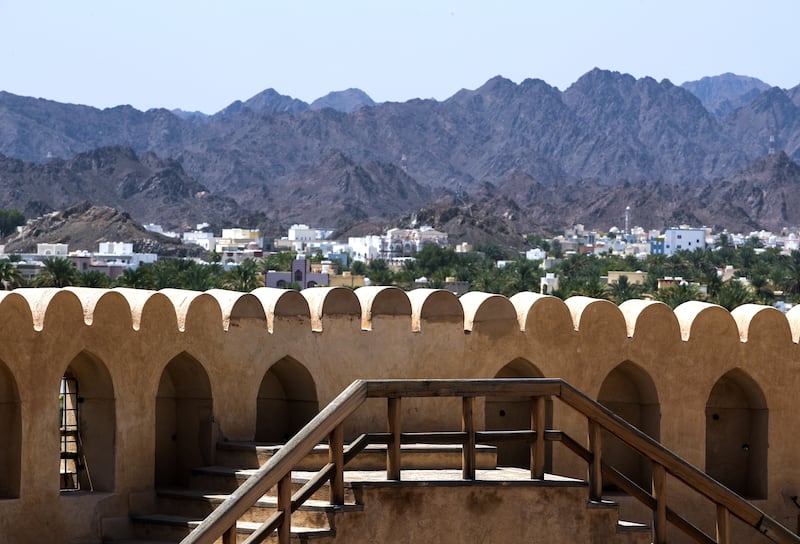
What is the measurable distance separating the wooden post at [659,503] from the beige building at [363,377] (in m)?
0.12

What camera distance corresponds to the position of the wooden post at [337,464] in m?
7.54

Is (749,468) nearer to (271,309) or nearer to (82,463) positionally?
(271,309)

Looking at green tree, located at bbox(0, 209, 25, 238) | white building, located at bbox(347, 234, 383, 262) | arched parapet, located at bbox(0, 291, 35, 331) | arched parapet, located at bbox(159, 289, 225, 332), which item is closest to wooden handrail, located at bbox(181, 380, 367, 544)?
arched parapet, located at bbox(0, 291, 35, 331)

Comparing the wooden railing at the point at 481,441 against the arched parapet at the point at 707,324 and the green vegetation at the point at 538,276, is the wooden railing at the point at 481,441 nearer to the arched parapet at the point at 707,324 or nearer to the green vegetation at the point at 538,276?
the arched parapet at the point at 707,324

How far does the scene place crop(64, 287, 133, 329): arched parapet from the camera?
8.91 metres

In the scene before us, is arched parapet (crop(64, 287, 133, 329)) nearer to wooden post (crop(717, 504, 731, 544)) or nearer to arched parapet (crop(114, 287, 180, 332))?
arched parapet (crop(114, 287, 180, 332))

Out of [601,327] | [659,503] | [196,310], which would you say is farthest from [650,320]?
[196,310]

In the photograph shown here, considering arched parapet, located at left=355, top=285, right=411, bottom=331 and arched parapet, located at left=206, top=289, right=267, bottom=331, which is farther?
arched parapet, located at left=355, top=285, right=411, bottom=331

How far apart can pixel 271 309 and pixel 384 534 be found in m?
2.44

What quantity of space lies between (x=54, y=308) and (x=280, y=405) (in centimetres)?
213

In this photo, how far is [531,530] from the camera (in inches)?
317

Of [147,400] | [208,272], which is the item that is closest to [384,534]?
[147,400]

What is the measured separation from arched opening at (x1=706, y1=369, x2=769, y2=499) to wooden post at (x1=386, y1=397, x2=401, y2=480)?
388cm

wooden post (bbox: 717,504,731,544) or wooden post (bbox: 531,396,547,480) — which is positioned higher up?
wooden post (bbox: 531,396,547,480)
